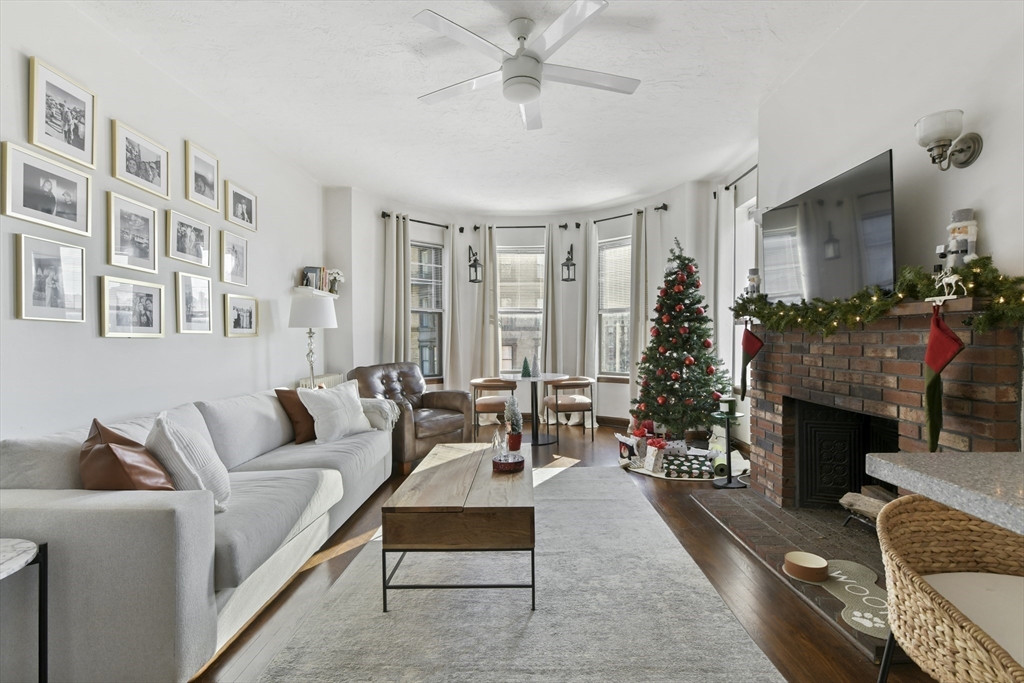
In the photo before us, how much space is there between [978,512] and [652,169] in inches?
192

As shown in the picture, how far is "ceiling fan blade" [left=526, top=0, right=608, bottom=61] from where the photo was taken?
2.24 metres

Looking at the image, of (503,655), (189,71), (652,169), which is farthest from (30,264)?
(652,169)

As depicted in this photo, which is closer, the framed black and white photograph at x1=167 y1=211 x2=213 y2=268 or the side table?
the side table

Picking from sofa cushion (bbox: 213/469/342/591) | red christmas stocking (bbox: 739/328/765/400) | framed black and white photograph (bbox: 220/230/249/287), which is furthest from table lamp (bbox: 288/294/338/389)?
red christmas stocking (bbox: 739/328/765/400)

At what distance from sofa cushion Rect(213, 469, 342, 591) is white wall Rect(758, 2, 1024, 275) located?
299cm

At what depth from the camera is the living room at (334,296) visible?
1.81 metres

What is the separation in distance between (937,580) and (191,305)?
379 cm

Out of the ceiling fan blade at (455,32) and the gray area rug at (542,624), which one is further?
the ceiling fan blade at (455,32)

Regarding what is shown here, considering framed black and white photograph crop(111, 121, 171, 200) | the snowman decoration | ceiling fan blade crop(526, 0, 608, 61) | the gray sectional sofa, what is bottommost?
the gray sectional sofa

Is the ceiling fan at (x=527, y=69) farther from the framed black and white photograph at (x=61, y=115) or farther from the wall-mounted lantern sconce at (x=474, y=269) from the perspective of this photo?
the wall-mounted lantern sconce at (x=474, y=269)

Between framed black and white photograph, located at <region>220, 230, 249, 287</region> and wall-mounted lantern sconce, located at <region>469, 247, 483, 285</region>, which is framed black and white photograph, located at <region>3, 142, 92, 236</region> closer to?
framed black and white photograph, located at <region>220, 230, 249, 287</region>

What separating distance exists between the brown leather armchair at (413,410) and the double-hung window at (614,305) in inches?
91.3

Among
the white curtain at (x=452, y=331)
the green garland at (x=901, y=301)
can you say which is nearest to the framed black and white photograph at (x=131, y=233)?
the green garland at (x=901, y=301)

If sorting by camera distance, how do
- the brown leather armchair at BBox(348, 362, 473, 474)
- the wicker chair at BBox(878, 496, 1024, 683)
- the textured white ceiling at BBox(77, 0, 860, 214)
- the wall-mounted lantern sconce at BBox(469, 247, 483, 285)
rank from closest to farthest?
the wicker chair at BBox(878, 496, 1024, 683)
the textured white ceiling at BBox(77, 0, 860, 214)
the brown leather armchair at BBox(348, 362, 473, 474)
the wall-mounted lantern sconce at BBox(469, 247, 483, 285)
